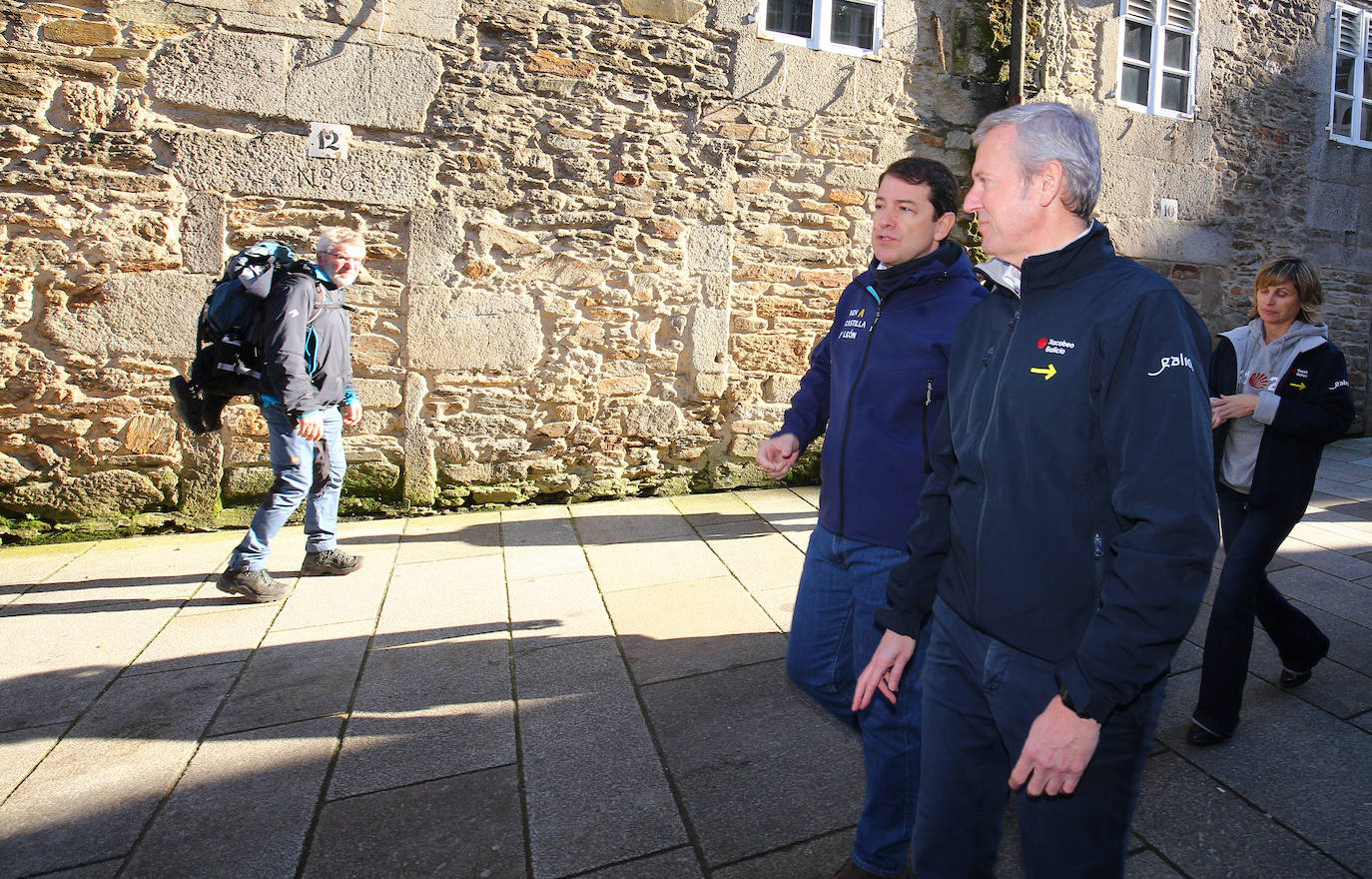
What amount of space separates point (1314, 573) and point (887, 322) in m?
3.74

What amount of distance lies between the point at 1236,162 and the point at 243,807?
8.96 metres

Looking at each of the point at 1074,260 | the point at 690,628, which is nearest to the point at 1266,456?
the point at 1074,260

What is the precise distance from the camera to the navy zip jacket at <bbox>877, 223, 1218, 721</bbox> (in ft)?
3.93

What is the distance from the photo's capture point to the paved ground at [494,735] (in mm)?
2160

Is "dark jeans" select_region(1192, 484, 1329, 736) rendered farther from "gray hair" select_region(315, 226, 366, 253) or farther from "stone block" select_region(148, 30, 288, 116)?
"stone block" select_region(148, 30, 288, 116)

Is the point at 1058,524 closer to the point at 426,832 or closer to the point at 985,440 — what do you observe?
the point at 985,440

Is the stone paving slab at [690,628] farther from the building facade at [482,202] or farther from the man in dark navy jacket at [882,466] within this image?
the building facade at [482,202]

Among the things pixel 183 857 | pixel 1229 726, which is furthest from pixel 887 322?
pixel 183 857

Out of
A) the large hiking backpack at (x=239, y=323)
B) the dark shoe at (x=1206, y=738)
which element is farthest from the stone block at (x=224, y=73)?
the dark shoe at (x=1206, y=738)

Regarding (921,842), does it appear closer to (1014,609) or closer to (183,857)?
(1014,609)

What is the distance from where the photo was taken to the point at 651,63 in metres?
5.46

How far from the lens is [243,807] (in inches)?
92.3

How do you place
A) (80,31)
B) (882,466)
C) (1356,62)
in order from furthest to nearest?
(1356,62) → (80,31) → (882,466)

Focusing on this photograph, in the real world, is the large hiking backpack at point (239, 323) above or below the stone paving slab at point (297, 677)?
above
